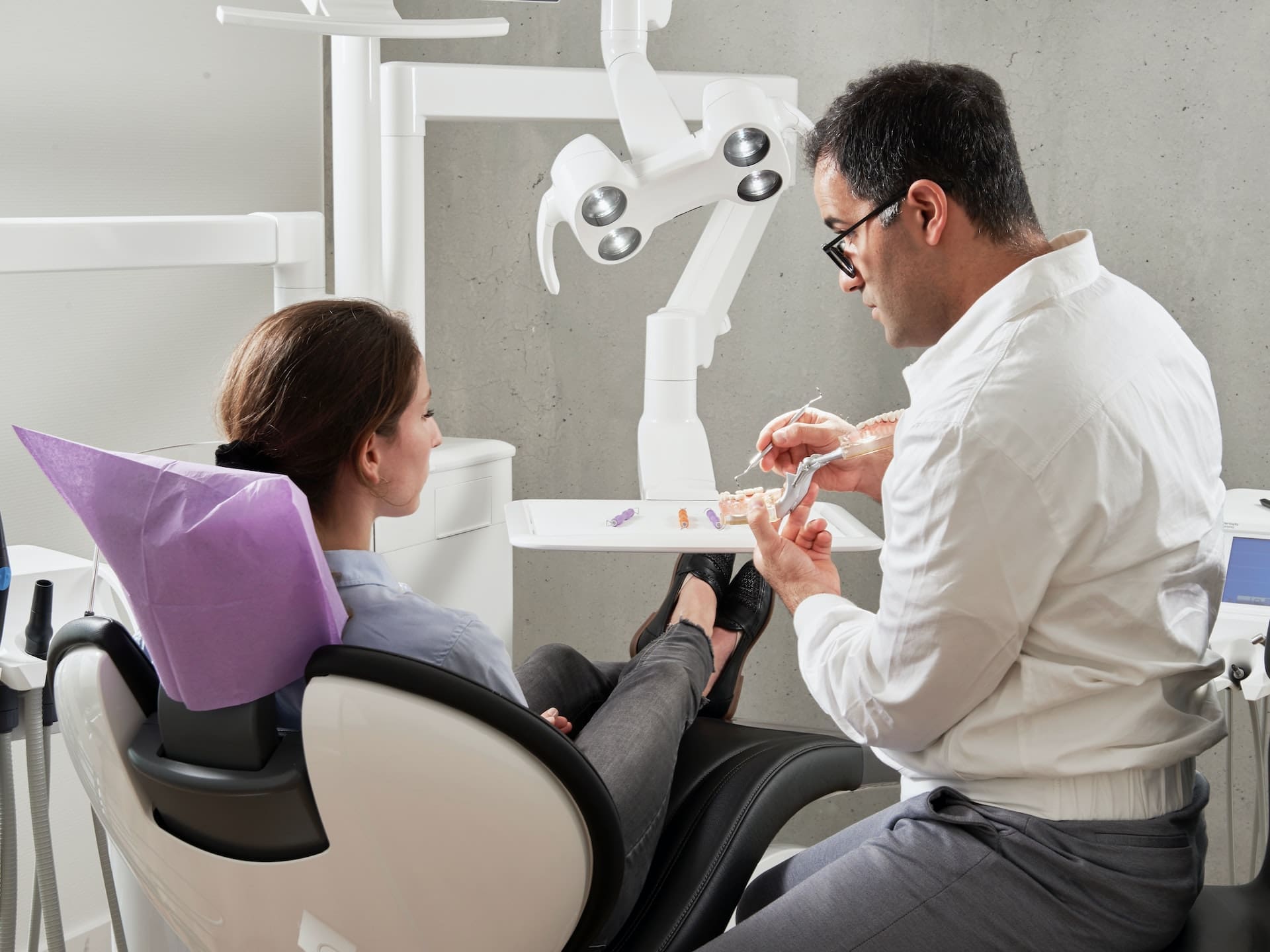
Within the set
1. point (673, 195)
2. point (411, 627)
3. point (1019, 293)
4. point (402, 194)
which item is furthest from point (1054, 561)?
point (402, 194)

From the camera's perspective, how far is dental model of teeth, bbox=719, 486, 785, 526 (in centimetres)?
187

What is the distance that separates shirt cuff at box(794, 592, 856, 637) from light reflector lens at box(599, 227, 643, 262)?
2.29ft

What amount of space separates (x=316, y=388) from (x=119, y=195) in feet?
3.78

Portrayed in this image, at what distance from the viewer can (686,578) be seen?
2150mm

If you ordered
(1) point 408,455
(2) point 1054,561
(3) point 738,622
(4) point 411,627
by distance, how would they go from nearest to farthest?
(2) point 1054,561 → (4) point 411,627 → (1) point 408,455 → (3) point 738,622

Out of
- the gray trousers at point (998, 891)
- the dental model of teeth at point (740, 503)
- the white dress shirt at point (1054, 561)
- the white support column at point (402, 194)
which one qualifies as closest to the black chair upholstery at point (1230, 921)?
the gray trousers at point (998, 891)

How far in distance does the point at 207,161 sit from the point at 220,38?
0.23 m

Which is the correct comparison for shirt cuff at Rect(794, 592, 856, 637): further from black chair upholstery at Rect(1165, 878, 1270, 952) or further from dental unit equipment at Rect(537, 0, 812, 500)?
dental unit equipment at Rect(537, 0, 812, 500)

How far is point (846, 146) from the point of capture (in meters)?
1.27

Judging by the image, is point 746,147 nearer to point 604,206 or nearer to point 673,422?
point 604,206

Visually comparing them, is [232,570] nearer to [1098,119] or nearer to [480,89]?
[480,89]

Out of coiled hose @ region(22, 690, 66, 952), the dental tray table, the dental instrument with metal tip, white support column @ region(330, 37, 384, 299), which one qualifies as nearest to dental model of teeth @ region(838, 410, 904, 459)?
the dental instrument with metal tip

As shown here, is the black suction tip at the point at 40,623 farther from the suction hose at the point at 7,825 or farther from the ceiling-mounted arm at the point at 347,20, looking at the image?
the ceiling-mounted arm at the point at 347,20

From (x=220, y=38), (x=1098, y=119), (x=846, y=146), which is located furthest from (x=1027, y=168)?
(x=220, y=38)
